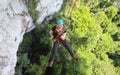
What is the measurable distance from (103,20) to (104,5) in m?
2.25

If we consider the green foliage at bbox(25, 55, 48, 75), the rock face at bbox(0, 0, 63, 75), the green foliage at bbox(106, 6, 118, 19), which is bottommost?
the green foliage at bbox(25, 55, 48, 75)

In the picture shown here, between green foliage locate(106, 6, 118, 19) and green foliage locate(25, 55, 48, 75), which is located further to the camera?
green foliage locate(106, 6, 118, 19)

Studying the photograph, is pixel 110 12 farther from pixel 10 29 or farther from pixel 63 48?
pixel 10 29

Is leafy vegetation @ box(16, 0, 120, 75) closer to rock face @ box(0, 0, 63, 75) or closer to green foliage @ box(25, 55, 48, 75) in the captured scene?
green foliage @ box(25, 55, 48, 75)

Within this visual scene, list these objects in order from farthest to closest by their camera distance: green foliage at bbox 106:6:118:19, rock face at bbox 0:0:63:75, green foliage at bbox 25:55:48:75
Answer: green foliage at bbox 106:6:118:19 < green foliage at bbox 25:55:48:75 < rock face at bbox 0:0:63:75

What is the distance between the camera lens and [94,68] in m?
18.9

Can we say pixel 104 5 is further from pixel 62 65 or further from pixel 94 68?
pixel 62 65

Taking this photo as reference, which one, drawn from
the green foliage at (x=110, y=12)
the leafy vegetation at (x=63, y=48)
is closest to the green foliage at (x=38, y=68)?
the leafy vegetation at (x=63, y=48)

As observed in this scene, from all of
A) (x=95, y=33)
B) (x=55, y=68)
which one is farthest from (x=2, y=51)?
(x=95, y=33)

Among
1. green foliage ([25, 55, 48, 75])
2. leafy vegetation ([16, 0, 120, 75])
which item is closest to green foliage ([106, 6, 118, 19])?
leafy vegetation ([16, 0, 120, 75])

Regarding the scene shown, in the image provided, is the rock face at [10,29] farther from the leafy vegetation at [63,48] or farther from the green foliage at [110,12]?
the green foliage at [110,12]

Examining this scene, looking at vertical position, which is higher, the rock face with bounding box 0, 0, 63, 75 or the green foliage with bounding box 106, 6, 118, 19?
the green foliage with bounding box 106, 6, 118, 19

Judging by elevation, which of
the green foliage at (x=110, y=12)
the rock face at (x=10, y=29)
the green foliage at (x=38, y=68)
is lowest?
the green foliage at (x=38, y=68)

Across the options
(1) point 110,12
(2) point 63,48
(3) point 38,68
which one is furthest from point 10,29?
(1) point 110,12
